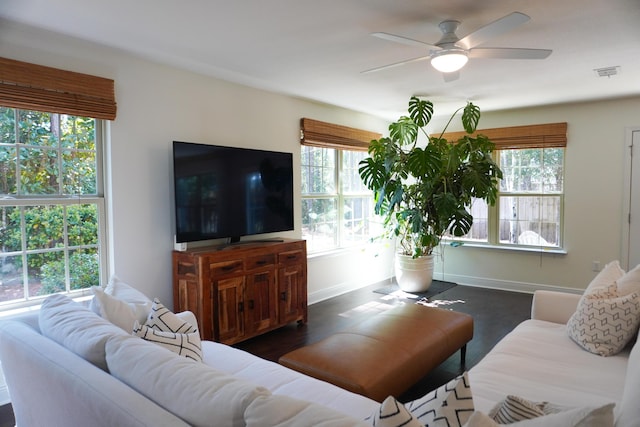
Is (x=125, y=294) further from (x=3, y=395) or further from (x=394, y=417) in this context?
(x=394, y=417)

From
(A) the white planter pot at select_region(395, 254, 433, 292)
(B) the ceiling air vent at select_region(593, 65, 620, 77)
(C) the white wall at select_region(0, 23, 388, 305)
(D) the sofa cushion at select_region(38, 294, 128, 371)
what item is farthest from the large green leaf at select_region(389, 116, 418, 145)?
(D) the sofa cushion at select_region(38, 294, 128, 371)

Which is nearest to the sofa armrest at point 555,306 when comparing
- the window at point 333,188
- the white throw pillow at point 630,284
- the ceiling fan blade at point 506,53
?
the white throw pillow at point 630,284

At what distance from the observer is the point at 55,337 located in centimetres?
163

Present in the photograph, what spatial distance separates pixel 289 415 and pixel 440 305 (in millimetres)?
4065

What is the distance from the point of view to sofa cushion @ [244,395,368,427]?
0.93m

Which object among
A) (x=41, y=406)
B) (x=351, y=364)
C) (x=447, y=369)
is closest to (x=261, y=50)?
(x=351, y=364)

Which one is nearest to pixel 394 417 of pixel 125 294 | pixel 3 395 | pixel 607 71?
pixel 125 294

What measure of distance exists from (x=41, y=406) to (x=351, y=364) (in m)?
1.32

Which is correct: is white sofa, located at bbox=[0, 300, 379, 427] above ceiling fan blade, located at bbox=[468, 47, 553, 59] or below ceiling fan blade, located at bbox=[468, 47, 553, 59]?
below

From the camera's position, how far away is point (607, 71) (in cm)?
353

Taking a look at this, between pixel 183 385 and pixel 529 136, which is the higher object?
pixel 529 136

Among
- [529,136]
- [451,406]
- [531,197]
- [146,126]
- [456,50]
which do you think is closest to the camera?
[451,406]

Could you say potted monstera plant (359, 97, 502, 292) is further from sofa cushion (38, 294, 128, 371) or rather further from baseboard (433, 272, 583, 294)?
sofa cushion (38, 294, 128, 371)

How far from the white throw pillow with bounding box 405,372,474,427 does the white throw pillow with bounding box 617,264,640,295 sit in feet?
5.72
